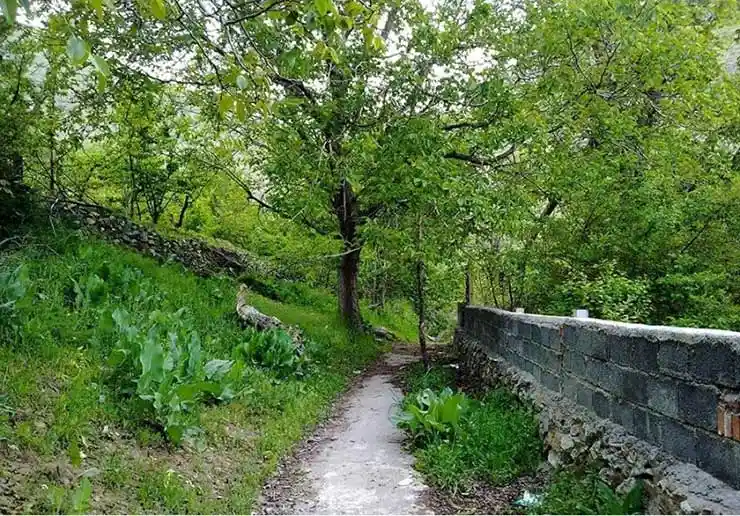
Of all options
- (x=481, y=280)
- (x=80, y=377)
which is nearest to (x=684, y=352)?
(x=80, y=377)

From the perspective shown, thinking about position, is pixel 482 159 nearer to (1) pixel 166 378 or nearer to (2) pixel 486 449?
(2) pixel 486 449

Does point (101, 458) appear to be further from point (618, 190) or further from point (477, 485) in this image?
point (618, 190)

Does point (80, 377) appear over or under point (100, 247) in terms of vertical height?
under

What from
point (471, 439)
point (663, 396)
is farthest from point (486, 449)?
point (663, 396)

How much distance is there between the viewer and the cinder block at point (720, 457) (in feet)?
7.93

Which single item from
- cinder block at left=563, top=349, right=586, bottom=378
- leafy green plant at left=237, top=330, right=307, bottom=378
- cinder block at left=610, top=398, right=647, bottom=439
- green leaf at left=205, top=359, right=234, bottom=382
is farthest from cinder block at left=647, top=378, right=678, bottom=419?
leafy green plant at left=237, top=330, right=307, bottom=378

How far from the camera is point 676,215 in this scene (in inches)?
314

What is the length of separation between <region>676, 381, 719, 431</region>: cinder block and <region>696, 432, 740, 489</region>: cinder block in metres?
0.06

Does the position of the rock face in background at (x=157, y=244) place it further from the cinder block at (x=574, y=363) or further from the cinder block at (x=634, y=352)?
the cinder block at (x=634, y=352)

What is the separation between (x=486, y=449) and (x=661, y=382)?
7.52 ft

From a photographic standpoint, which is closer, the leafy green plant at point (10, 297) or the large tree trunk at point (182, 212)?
the leafy green plant at point (10, 297)

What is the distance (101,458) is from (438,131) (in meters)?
6.36

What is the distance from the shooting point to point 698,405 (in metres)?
2.69

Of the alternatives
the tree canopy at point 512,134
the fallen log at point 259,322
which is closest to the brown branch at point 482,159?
the tree canopy at point 512,134
